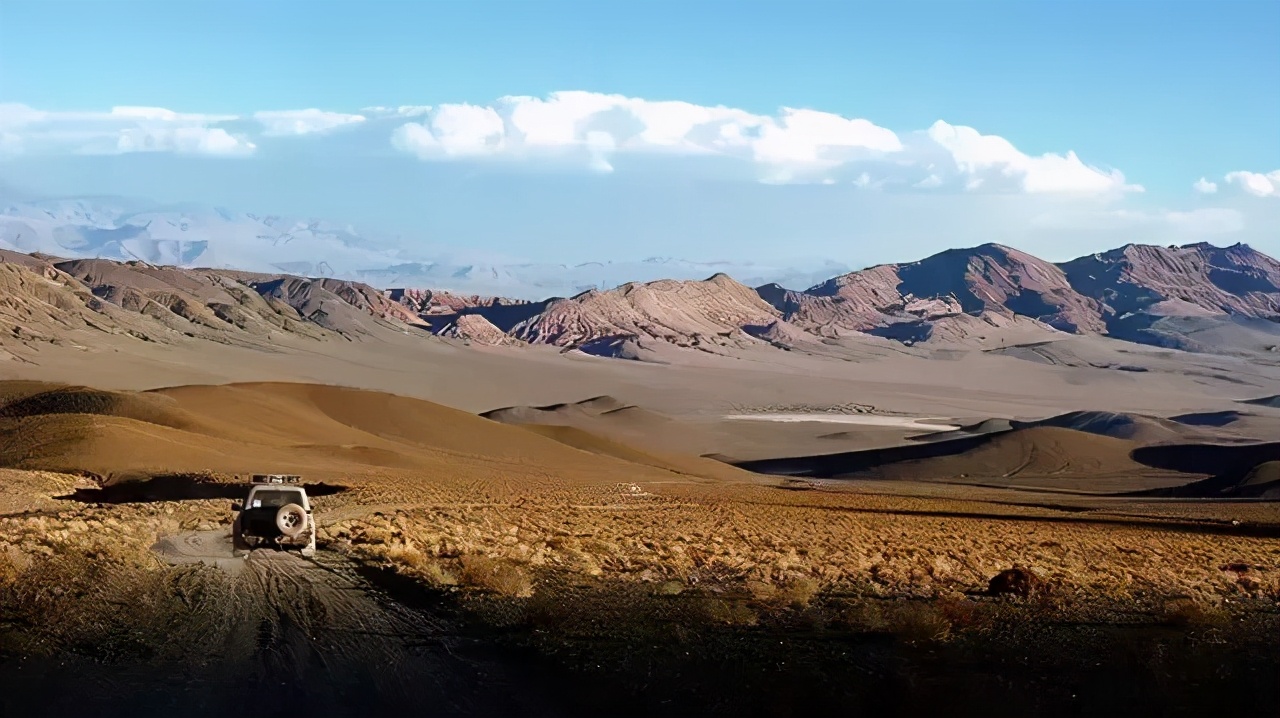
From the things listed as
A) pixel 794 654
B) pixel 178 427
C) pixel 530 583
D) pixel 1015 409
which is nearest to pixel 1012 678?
pixel 794 654

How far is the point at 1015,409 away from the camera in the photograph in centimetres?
16775

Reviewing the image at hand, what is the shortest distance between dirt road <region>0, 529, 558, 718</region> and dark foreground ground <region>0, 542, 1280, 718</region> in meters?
0.03

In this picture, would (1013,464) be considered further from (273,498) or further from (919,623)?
(919,623)

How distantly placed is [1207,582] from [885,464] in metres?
65.5

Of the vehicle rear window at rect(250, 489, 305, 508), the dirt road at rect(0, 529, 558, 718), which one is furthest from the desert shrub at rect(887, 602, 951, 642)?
the vehicle rear window at rect(250, 489, 305, 508)

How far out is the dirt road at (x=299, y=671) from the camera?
33.5 feet

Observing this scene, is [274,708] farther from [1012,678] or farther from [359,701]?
[1012,678]

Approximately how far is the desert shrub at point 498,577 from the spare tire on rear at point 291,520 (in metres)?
2.50

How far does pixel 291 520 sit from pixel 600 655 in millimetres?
7770

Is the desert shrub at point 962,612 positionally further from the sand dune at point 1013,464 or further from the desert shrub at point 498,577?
the sand dune at point 1013,464

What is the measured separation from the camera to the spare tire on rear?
18172mm

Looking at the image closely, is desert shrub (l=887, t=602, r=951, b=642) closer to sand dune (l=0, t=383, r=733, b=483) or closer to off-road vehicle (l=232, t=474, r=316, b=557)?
off-road vehicle (l=232, t=474, r=316, b=557)

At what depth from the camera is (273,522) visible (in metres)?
18.2

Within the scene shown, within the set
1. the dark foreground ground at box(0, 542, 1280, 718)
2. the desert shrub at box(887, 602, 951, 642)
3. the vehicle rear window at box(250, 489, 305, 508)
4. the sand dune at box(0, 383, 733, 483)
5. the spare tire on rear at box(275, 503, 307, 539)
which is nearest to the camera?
the dark foreground ground at box(0, 542, 1280, 718)
